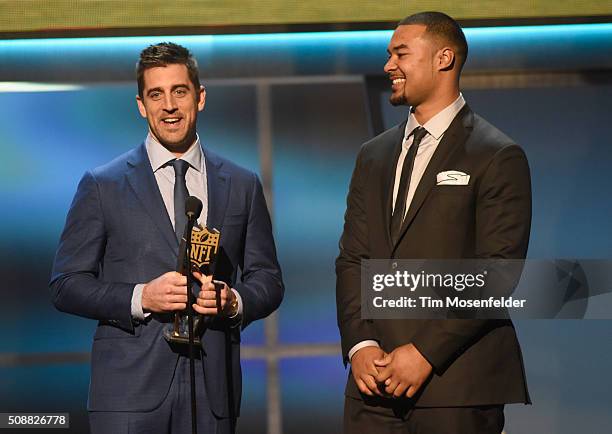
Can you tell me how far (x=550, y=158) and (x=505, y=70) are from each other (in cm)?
44

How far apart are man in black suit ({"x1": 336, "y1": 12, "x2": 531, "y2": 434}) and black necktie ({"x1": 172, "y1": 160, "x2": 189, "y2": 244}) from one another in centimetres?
50

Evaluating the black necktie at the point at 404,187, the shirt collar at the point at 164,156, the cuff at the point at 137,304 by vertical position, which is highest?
the shirt collar at the point at 164,156

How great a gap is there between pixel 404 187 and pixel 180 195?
0.70 m

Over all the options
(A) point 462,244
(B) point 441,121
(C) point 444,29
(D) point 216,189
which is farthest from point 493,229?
(D) point 216,189

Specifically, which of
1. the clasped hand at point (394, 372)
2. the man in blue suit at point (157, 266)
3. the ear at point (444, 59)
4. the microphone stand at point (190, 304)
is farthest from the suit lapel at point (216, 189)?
the ear at point (444, 59)

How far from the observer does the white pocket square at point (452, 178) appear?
3039mm

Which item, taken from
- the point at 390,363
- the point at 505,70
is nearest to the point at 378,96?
the point at 505,70

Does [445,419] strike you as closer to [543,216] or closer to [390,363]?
[390,363]

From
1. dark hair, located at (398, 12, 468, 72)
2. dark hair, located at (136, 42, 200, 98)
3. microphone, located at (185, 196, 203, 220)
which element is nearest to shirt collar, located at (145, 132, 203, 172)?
dark hair, located at (136, 42, 200, 98)

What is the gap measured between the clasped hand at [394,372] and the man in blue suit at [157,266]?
433 mm

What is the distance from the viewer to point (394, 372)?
2.93 m

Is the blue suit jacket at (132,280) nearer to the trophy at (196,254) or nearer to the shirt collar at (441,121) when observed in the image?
the trophy at (196,254)

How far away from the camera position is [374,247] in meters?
3.13

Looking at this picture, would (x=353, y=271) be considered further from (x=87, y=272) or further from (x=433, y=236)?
(x=87, y=272)
